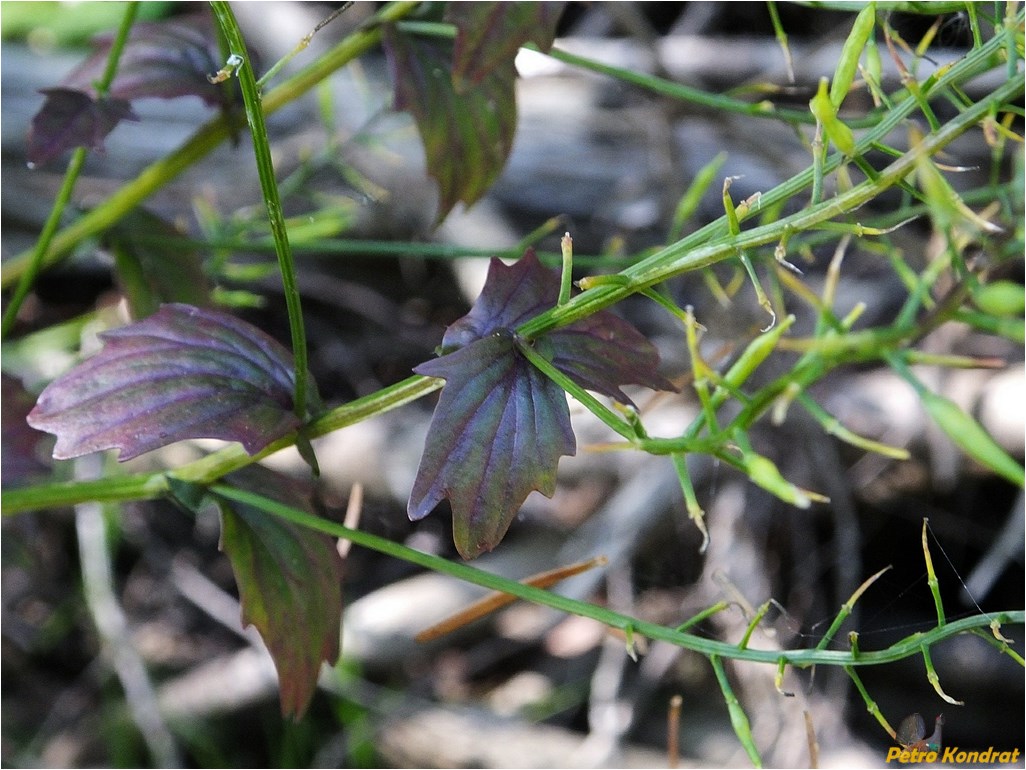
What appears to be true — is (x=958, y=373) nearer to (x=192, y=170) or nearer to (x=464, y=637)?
(x=464, y=637)

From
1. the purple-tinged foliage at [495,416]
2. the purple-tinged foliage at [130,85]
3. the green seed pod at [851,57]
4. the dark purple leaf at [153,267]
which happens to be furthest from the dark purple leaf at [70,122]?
the green seed pod at [851,57]

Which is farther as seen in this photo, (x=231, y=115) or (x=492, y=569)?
(x=492, y=569)

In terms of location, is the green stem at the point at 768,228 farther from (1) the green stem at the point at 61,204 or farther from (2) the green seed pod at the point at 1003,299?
(1) the green stem at the point at 61,204

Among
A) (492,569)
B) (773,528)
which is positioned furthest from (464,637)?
(773,528)

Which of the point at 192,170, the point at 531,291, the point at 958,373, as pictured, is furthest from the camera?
the point at 192,170

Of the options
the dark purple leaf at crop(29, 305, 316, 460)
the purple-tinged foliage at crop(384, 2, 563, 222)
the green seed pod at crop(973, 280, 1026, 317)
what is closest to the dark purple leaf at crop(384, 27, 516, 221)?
the purple-tinged foliage at crop(384, 2, 563, 222)

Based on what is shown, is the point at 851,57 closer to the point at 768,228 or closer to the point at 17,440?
the point at 768,228
